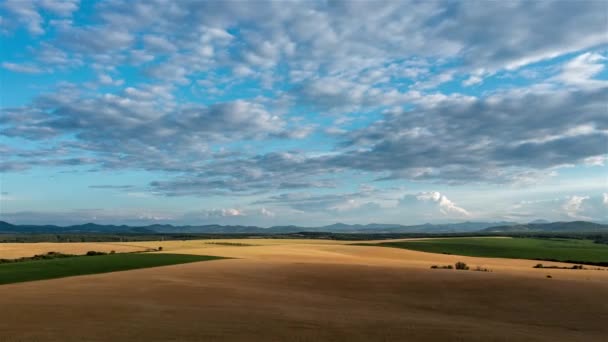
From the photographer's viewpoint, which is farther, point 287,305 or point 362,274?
point 362,274

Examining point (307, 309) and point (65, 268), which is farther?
point (65, 268)

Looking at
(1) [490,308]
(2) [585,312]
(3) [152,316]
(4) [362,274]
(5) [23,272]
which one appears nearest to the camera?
(3) [152,316]

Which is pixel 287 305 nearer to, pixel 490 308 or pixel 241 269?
pixel 490 308

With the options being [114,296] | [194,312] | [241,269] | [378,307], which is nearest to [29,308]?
[114,296]

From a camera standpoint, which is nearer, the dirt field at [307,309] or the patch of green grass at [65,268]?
the dirt field at [307,309]

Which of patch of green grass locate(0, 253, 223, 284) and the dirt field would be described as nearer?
the dirt field

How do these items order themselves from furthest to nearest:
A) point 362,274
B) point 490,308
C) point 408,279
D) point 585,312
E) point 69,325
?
1. point 362,274
2. point 408,279
3. point 490,308
4. point 585,312
5. point 69,325

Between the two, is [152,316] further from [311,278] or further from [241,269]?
[241,269]
